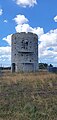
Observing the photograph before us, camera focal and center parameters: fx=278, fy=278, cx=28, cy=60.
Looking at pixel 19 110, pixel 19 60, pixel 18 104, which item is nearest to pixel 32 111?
pixel 19 110

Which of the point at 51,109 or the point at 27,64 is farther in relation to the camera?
the point at 27,64

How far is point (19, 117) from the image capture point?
9.05 m

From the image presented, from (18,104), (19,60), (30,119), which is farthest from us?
(19,60)

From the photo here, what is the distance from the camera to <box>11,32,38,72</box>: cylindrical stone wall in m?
72.9

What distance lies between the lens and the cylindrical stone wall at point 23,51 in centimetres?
7294

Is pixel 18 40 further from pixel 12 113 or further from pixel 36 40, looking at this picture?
pixel 12 113

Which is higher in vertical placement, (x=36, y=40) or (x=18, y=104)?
(x=36, y=40)

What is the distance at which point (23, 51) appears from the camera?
238ft

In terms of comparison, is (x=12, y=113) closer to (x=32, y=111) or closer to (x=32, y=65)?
(x=32, y=111)

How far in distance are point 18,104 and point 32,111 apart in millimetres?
1898

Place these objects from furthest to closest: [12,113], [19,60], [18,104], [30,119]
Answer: [19,60] → [18,104] → [12,113] → [30,119]

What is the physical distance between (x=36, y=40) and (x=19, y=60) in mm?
7696

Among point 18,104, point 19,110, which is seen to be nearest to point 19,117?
point 19,110

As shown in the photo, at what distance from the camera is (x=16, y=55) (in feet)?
240
